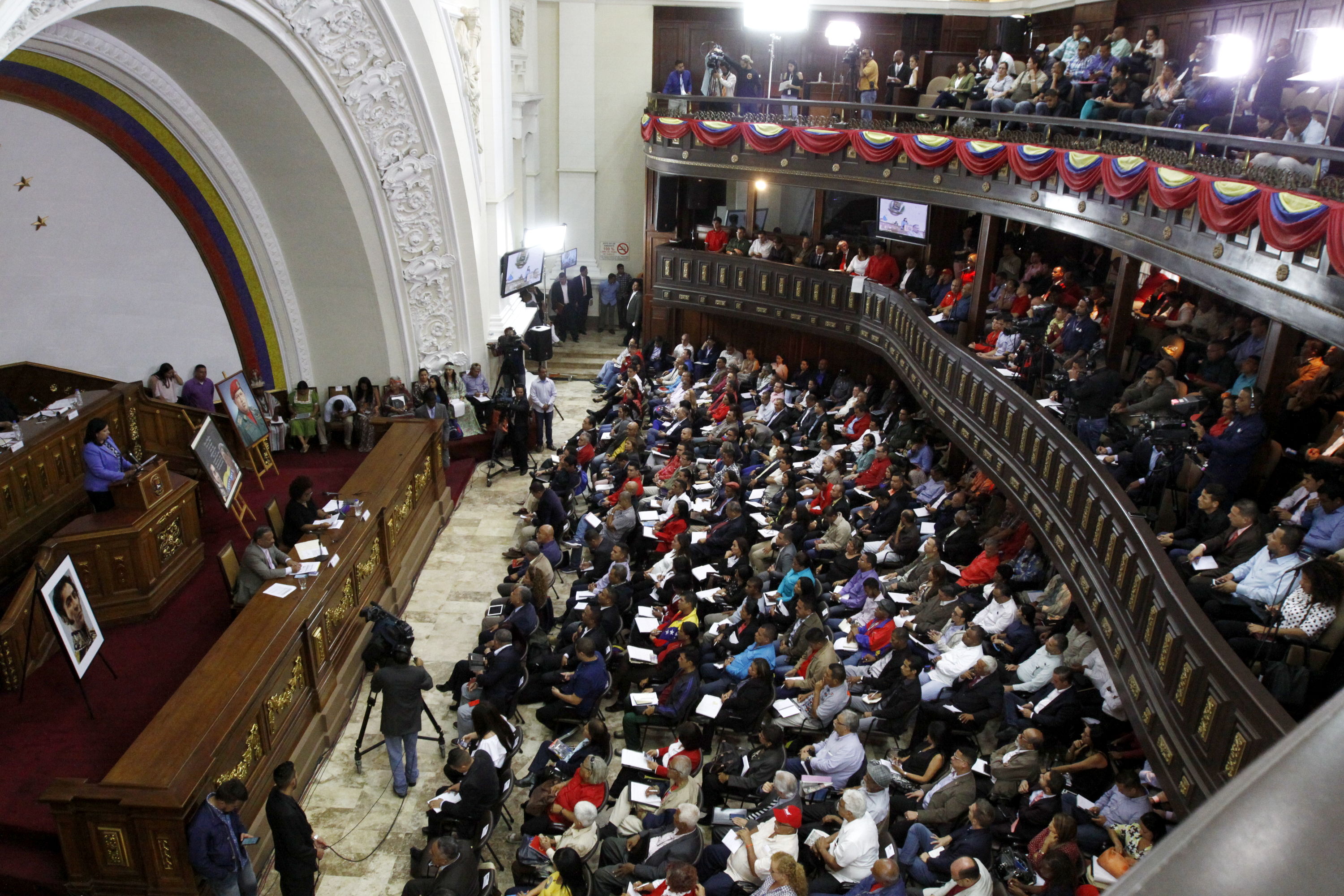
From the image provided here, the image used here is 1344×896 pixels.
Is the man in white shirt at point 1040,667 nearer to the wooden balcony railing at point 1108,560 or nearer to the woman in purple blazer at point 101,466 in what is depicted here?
the wooden balcony railing at point 1108,560

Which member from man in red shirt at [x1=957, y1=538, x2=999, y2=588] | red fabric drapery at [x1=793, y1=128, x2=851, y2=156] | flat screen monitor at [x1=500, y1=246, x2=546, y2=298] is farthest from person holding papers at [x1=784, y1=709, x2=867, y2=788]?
flat screen monitor at [x1=500, y1=246, x2=546, y2=298]

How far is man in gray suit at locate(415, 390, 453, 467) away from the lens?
1484 cm

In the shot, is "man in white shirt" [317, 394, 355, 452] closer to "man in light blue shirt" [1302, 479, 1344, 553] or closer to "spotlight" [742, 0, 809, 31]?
"spotlight" [742, 0, 809, 31]

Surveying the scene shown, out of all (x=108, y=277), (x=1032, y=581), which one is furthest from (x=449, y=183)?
(x=1032, y=581)

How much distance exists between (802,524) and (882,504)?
4.91ft

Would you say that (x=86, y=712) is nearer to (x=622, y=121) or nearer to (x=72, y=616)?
(x=72, y=616)

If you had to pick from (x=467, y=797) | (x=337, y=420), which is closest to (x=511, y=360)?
(x=337, y=420)

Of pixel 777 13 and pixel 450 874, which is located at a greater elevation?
pixel 777 13

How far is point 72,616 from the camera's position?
26.1 ft

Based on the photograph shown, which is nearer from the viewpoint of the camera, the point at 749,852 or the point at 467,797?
the point at 749,852

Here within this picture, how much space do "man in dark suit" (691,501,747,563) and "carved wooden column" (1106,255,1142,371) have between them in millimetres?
4381

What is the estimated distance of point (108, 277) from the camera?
44.1ft

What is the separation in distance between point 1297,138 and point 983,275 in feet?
16.4

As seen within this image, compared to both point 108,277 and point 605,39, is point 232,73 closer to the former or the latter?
point 108,277
